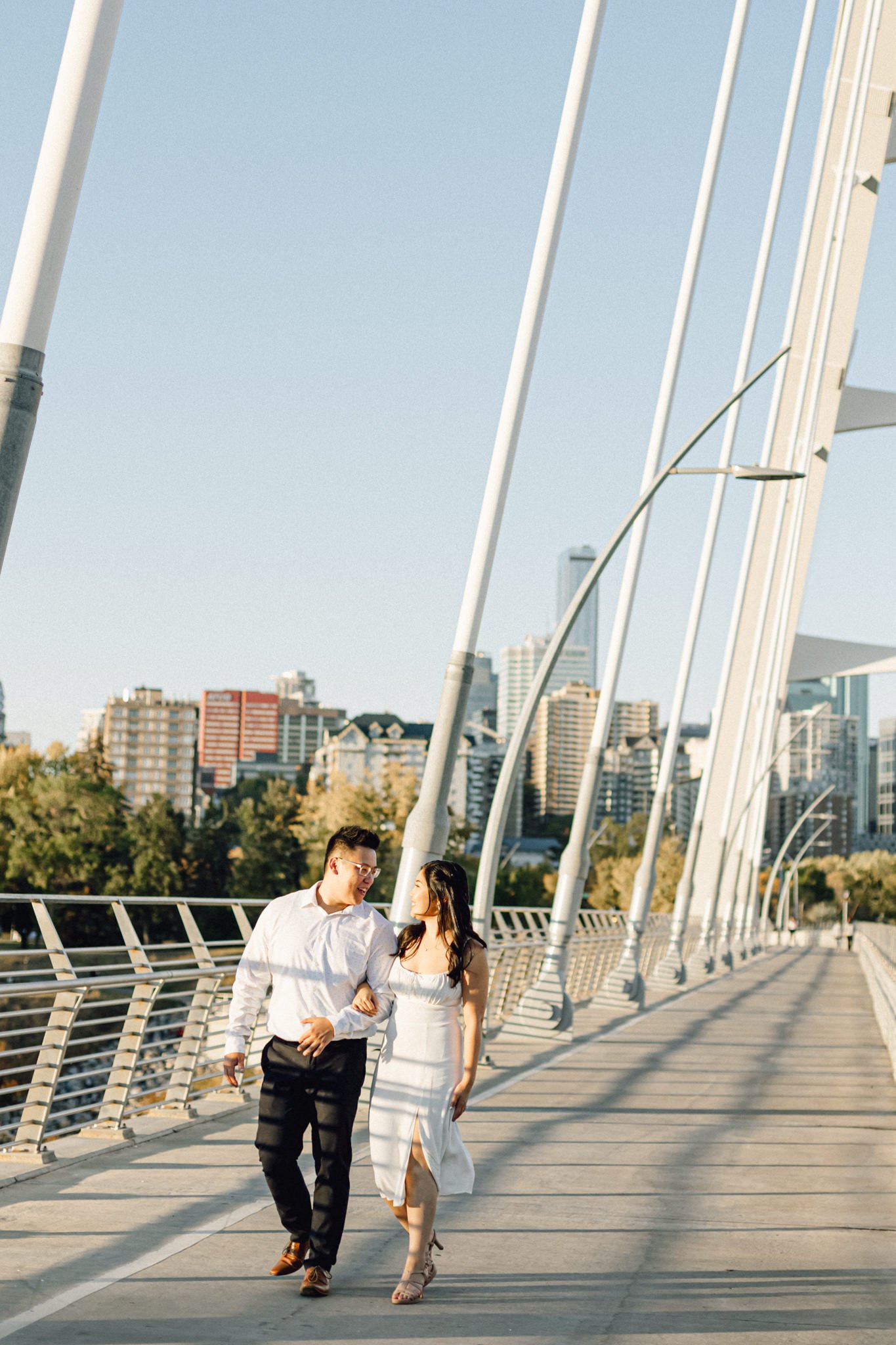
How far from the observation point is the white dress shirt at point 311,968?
680cm

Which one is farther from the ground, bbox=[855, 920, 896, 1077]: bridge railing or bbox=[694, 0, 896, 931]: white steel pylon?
bbox=[694, 0, 896, 931]: white steel pylon

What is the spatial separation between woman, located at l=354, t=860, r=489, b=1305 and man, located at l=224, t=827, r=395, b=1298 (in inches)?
4.2

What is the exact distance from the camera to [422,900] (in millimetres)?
6797

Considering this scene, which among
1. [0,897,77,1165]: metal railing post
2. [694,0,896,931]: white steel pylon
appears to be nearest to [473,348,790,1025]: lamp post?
[0,897,77,1165]: metal railing post

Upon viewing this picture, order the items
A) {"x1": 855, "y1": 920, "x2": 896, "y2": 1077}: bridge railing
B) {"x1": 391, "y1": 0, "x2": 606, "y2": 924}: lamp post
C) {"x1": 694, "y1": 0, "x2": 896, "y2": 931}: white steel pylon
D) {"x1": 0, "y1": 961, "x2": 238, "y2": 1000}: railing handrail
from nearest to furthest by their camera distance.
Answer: {"x1": 0, "y1": 961, "x2": 238, "y2": 1000}: railing handrail, {"x1": 391, "y1": 0, "x2": 606, "y2": 924}: lamp post, {"x1": 855, "y1": 920, "x2": 896, "y2": 1077}: bridge railing, {"x1": 694, "y1": 0, "x2": 896, "y2": 931}: white steel pylon

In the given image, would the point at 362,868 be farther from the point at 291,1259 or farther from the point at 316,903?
the point at 291,1259

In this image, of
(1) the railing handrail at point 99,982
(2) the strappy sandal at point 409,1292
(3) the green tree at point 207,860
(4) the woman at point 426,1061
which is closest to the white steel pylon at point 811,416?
(1) the railing handrail at point 99,982

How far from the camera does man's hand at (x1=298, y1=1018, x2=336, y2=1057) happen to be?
6660 millimetres

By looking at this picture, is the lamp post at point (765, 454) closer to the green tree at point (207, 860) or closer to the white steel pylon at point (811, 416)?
the white steel pylon at point (811, 416)

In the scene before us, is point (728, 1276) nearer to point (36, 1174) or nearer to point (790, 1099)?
point (36, 1174)

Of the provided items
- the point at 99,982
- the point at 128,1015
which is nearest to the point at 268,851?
the point at 128,1015

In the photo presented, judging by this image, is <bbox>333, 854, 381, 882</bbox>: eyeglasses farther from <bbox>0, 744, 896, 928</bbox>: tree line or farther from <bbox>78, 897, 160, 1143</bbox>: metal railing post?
<bbox>0, 744, 896, 928</bbox>: tree line

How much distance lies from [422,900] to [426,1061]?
602 mm

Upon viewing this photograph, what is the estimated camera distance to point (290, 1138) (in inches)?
265
